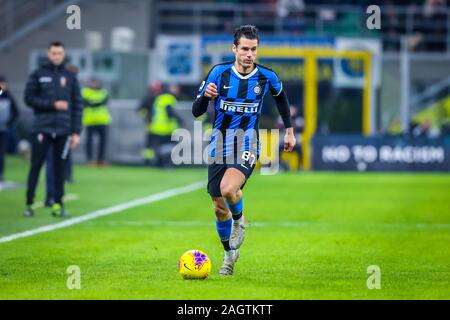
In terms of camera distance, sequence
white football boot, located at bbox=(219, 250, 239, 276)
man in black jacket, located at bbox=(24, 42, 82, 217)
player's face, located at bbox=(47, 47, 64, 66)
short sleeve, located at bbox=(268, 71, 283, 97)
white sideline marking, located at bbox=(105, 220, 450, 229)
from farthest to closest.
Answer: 1. man in black jacket, located at bbox=(24, 42, 82, 217)
2. player's face, located at bbox=(47, 47, 64, 66)
3. white sideline marking, located at bbox=(105, 220, 450, 229)
4. short sleeve, located at bbox=(268, 71, 283, 97)
5. white football boot, located at bbox=(219, 250, 239, 276)

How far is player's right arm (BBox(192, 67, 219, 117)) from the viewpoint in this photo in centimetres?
1042

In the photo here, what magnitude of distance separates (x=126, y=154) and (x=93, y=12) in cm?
574

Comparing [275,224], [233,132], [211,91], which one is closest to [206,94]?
[211,91]

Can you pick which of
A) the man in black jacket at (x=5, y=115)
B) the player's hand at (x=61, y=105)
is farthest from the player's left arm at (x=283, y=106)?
the man in black jacket at (x=5, y=115)

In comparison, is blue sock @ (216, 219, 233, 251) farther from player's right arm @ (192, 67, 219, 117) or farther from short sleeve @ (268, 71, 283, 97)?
short sleeve @ (268, 71, 283, 97)

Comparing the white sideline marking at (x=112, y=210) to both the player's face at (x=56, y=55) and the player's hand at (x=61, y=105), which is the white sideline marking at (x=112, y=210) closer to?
the player's hand at (x=61, y=105)

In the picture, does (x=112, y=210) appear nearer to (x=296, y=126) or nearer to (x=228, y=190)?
(x=228, y=190)

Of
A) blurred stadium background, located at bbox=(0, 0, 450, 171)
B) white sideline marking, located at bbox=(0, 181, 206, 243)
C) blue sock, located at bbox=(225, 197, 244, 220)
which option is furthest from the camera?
blurred stadium background, located at bbox=(0, 0, 450, 171)

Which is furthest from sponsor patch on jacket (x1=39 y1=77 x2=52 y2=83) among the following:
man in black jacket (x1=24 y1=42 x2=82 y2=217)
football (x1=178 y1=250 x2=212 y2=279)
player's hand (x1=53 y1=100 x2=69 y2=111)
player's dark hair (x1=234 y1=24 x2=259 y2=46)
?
football (x1=178 y1=250 x2=212 y2=279)

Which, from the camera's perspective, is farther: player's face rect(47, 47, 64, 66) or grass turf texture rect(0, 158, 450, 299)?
player's face rect(47, 47, 64, 66)

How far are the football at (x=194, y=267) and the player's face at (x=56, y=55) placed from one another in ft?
21.8
